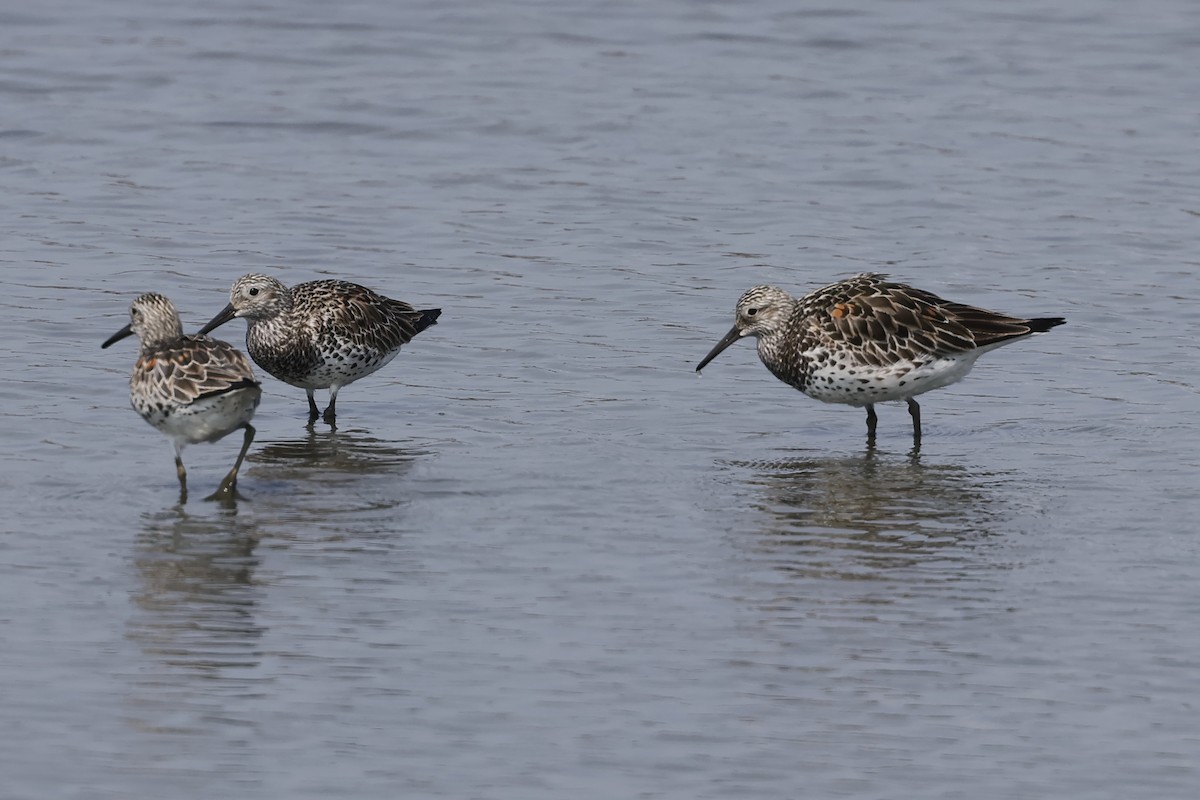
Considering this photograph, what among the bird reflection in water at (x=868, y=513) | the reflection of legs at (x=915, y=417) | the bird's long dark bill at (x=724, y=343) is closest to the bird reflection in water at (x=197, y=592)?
the bird reflection in water at (x=868, y=513)

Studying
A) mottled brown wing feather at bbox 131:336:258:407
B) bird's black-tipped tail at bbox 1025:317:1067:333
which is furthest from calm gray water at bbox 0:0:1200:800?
bird's black-tipped tail at bbox 1025:317:1067:333

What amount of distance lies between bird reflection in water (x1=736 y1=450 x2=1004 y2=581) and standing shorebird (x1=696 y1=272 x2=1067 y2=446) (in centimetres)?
59

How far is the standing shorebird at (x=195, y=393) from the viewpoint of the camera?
41.0ft

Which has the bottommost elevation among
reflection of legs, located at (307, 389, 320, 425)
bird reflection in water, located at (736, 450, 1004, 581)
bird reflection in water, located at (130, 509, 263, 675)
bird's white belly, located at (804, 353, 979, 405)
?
reflection of legs, located at (307, 389, 320, 425)

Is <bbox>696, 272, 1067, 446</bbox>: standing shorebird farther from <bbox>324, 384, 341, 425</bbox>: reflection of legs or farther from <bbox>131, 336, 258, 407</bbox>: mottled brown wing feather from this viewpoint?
<bbox>131, 336, 258, 407</bbox>: mottled brown wing feather

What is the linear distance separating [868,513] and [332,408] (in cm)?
462

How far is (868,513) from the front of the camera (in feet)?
41.3

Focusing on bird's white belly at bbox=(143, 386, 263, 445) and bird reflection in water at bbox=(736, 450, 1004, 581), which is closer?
bird reflection in water at bbox=(736, 450, 1004, 581)

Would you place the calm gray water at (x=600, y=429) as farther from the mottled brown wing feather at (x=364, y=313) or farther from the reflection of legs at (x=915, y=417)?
the mottled brown wing feather at (x=364, y=313)

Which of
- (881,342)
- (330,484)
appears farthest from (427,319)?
(881,342)

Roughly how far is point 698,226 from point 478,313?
3.84 metres

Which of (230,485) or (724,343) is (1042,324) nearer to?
(724,343)

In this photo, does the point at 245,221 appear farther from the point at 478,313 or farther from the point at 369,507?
the point at 369,507

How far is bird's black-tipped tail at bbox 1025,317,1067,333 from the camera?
1448 cm
